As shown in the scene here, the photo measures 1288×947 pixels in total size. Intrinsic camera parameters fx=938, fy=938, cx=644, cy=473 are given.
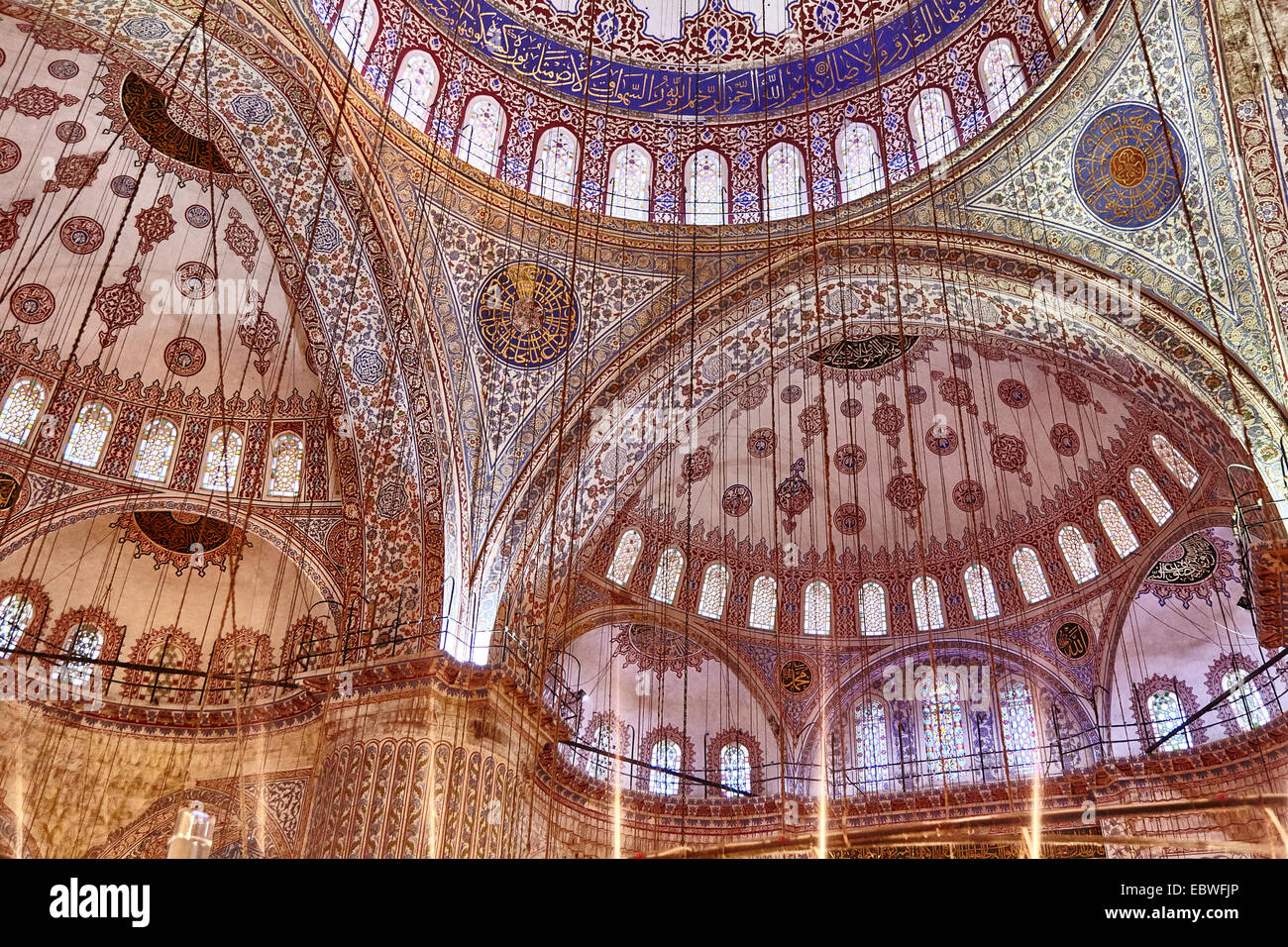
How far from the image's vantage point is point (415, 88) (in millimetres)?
10156

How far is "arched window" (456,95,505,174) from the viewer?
10.5 m

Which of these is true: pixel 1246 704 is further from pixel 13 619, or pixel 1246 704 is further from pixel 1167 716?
pixel 13 619

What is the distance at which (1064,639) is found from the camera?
13.0 m

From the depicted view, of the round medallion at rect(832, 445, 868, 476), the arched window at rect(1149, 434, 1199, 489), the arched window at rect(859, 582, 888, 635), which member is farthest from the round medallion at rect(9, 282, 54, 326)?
the arched window at rect(1149, 434, 1199, 489)

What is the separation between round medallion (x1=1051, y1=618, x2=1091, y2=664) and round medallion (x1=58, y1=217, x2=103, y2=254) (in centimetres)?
1302

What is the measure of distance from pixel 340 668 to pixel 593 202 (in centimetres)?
582

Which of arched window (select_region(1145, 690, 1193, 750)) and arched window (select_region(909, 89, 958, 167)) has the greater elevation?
arched window (select_region(909, 89, 958, 167))

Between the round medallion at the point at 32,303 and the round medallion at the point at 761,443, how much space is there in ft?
29.4

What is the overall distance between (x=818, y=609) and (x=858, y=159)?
680cm

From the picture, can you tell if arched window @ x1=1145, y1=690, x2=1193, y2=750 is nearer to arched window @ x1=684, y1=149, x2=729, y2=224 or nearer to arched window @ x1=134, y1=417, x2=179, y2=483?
arched window @ x1=684, y1=149, x2=729, y2=224

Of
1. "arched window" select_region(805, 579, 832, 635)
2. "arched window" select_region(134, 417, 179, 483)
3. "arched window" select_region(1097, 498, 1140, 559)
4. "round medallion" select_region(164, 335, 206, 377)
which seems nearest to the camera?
"arched window" select_region(134, 417, 179, 483)

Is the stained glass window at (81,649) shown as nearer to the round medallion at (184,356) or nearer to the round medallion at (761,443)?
the round medallion at (184,356)

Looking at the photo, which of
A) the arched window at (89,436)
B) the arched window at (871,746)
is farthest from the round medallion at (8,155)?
the arched window at (871,746)
